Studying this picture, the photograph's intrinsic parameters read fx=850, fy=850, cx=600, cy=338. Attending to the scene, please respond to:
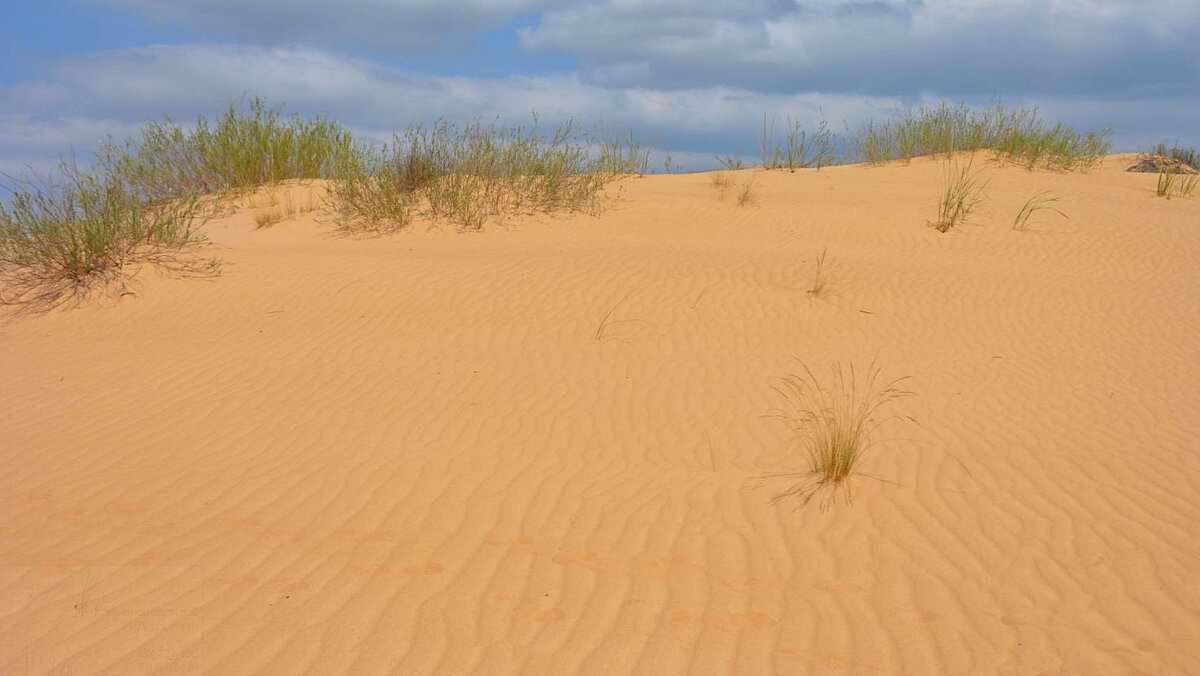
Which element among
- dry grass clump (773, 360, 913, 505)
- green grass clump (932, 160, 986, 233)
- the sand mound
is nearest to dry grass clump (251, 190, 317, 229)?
dry grass clump (773, 360, 913, 505)

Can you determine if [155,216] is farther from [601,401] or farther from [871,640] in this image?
[871,640]

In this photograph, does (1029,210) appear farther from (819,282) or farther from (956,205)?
(819,282)

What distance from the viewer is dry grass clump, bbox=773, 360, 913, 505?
199 inches

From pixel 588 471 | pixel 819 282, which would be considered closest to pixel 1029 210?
pixel 819 282

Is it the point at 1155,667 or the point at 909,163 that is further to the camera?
the point at 909,163

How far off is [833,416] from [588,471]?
1.80 m

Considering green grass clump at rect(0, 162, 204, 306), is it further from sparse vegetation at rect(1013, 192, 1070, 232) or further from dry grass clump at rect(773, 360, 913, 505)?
sparse vegetation at rect(1013, 192, 1070, 232)

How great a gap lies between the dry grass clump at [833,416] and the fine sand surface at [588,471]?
17 centimetres

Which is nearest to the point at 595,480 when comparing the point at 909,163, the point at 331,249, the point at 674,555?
the point at 674,555

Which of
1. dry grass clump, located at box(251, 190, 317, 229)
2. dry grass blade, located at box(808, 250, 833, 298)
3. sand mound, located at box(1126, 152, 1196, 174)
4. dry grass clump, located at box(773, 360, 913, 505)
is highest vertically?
dry grass clump, located at box(251, 190, 317, 229)

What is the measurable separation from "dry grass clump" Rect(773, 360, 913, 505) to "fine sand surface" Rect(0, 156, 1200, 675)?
17 cm

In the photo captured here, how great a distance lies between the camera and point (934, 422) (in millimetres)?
6180

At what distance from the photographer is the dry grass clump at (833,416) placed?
5.05 m

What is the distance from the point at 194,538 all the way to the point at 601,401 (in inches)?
123
